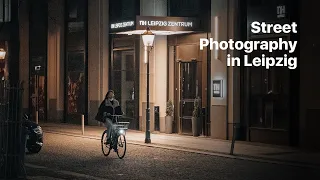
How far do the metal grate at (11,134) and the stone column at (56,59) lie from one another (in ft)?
71.1

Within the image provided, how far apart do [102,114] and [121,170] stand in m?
3.41

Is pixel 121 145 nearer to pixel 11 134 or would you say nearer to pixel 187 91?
pixel 11 134

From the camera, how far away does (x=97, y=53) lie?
3175cm

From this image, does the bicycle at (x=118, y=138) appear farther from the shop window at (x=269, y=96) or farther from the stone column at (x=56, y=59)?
the stone column at (x=56, y=59)

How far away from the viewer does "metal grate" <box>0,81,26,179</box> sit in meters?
12.9

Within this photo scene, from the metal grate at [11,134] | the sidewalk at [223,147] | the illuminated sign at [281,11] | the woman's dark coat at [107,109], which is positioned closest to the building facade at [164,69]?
the illuminated sign at [281,11]

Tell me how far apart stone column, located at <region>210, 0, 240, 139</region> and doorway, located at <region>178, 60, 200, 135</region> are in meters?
1.80

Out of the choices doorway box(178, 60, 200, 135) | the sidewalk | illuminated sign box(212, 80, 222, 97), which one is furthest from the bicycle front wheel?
doorway box(178, 60, 200, 135)

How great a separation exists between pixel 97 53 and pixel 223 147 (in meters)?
12.1

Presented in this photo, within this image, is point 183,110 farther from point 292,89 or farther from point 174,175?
point 174,175

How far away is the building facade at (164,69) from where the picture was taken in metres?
22.6

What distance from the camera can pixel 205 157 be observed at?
18.8m

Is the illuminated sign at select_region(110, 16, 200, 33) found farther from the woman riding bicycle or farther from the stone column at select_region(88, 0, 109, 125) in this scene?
the woman riding bicycle

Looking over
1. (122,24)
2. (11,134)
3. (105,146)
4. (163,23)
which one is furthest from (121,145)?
(122,24)
